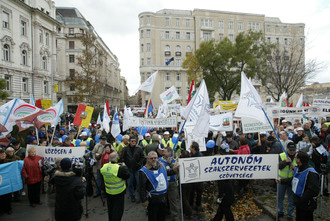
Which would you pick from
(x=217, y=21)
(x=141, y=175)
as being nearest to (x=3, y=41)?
(x=141, y=175)

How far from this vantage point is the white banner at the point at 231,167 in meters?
4.88

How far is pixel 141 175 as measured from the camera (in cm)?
435

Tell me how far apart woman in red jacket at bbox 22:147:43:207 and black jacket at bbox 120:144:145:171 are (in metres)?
2.26

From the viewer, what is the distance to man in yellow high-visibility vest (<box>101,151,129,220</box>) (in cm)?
448

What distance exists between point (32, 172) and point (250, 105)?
602 centimetres

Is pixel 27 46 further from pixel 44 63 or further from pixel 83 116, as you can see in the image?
pixel 83 116

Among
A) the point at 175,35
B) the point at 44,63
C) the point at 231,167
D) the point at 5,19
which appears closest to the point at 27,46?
the point at 5,19

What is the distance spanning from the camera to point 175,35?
5503 cm

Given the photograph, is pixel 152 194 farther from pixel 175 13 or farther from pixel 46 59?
pixel 175 13

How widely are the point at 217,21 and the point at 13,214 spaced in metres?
58.6

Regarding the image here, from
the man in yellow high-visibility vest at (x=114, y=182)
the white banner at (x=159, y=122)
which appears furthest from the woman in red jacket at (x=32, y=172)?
the white banner at (x=159, y=122)

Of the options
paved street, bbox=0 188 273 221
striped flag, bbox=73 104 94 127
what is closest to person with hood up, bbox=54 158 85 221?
paved street, bbox=0 188 273 221

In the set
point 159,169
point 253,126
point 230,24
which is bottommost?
point 159,169

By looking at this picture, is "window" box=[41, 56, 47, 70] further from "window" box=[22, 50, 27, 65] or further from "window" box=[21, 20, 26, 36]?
"window" box=[21, 20, 26, 36]
